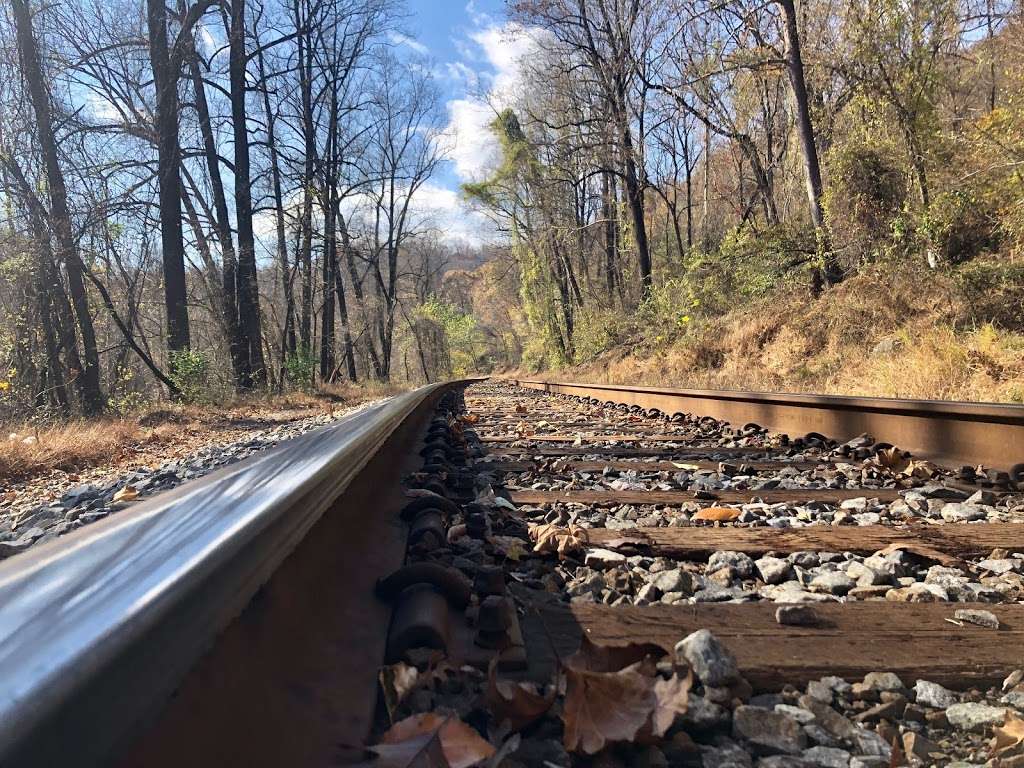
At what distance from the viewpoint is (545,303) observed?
32.3 metres

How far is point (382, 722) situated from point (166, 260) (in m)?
14.1

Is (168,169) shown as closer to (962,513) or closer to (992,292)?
(992,292)

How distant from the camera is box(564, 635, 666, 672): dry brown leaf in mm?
1167

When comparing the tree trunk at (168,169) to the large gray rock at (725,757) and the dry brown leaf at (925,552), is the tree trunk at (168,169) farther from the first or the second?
the large gray rock at (725,757)

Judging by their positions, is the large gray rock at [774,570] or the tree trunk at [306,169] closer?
the large gray rock at [774,570]

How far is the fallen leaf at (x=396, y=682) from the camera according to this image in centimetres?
101

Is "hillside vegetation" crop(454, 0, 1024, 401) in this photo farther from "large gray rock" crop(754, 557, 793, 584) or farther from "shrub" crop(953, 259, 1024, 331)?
"large gray rock" crop(754, 557, 793, 584)

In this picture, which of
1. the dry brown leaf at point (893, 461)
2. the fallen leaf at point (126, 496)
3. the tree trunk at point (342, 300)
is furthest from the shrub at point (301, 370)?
the dry brown leaf at point (893, 461)

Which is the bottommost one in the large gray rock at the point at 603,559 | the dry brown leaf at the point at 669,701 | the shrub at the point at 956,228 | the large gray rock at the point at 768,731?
the large gray rock at the point at 768,731

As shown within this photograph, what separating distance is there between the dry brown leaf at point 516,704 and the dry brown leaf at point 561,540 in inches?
37.1

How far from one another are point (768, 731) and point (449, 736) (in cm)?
48

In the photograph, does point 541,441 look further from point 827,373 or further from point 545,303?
point 545,303

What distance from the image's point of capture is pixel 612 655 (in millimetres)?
1182

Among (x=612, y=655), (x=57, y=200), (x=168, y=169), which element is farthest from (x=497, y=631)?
(x=168, y=169)
